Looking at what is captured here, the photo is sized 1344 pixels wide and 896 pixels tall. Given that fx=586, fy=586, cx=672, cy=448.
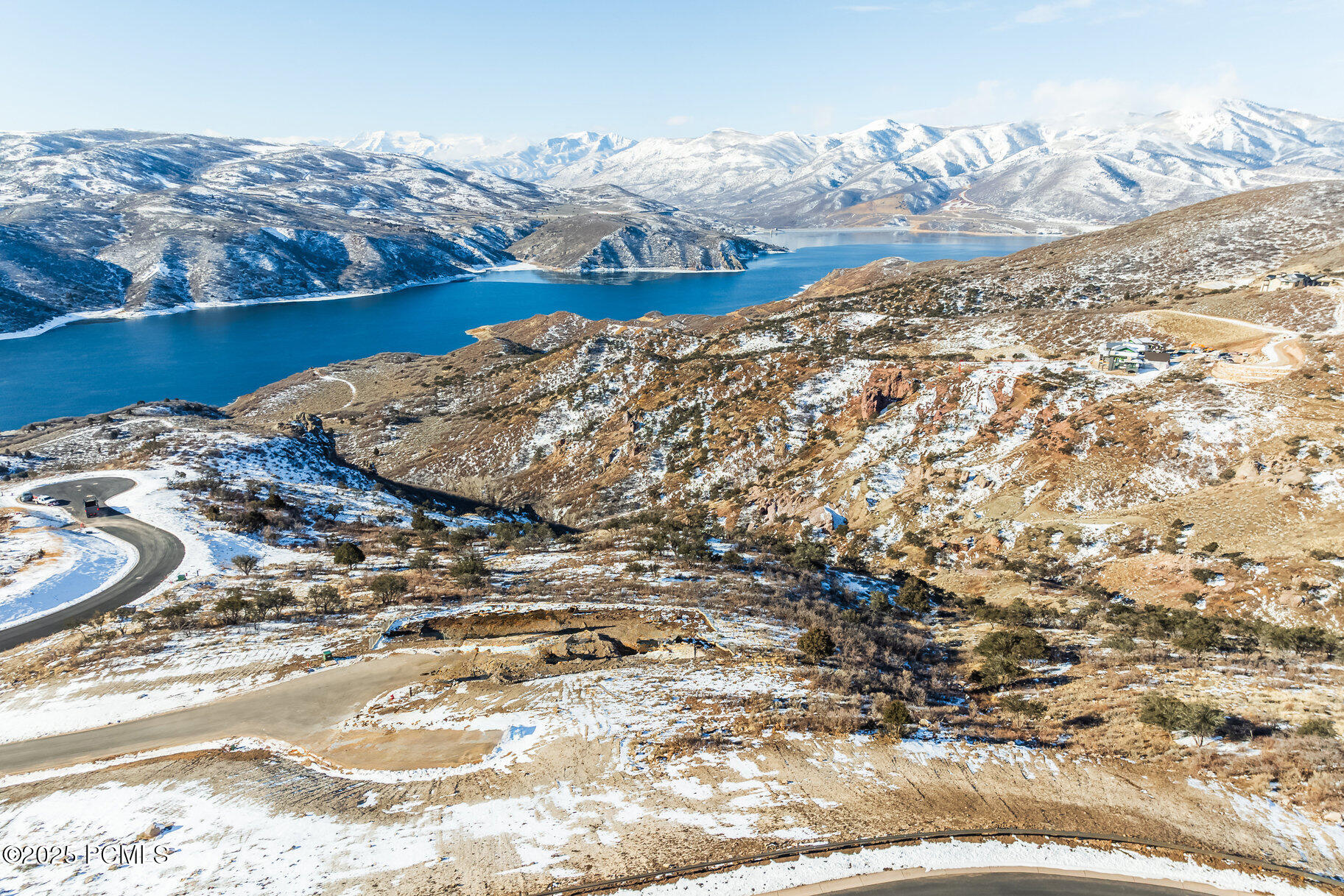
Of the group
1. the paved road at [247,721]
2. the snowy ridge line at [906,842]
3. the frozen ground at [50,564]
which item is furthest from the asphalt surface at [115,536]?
the snowy ridge line at [906,842]

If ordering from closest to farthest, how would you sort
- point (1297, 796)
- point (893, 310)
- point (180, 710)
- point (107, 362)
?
point (1297, 796), point (180, 710), point (893, 310), point (107, 362)

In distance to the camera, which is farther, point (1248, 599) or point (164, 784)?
point (1248, 599)

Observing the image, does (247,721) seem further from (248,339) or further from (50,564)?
(248,339)

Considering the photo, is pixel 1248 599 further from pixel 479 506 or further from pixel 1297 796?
pixel 479 506

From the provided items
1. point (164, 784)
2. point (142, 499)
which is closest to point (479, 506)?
point (142, 499)

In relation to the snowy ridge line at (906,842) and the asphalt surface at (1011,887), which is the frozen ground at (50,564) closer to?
the snowy ridge line at (906,842)

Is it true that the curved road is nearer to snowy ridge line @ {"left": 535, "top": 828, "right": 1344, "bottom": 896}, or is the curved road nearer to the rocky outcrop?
snowy ridge line @ {"left": 535, "top": 828, "right": 1344, "bottom": 896}
